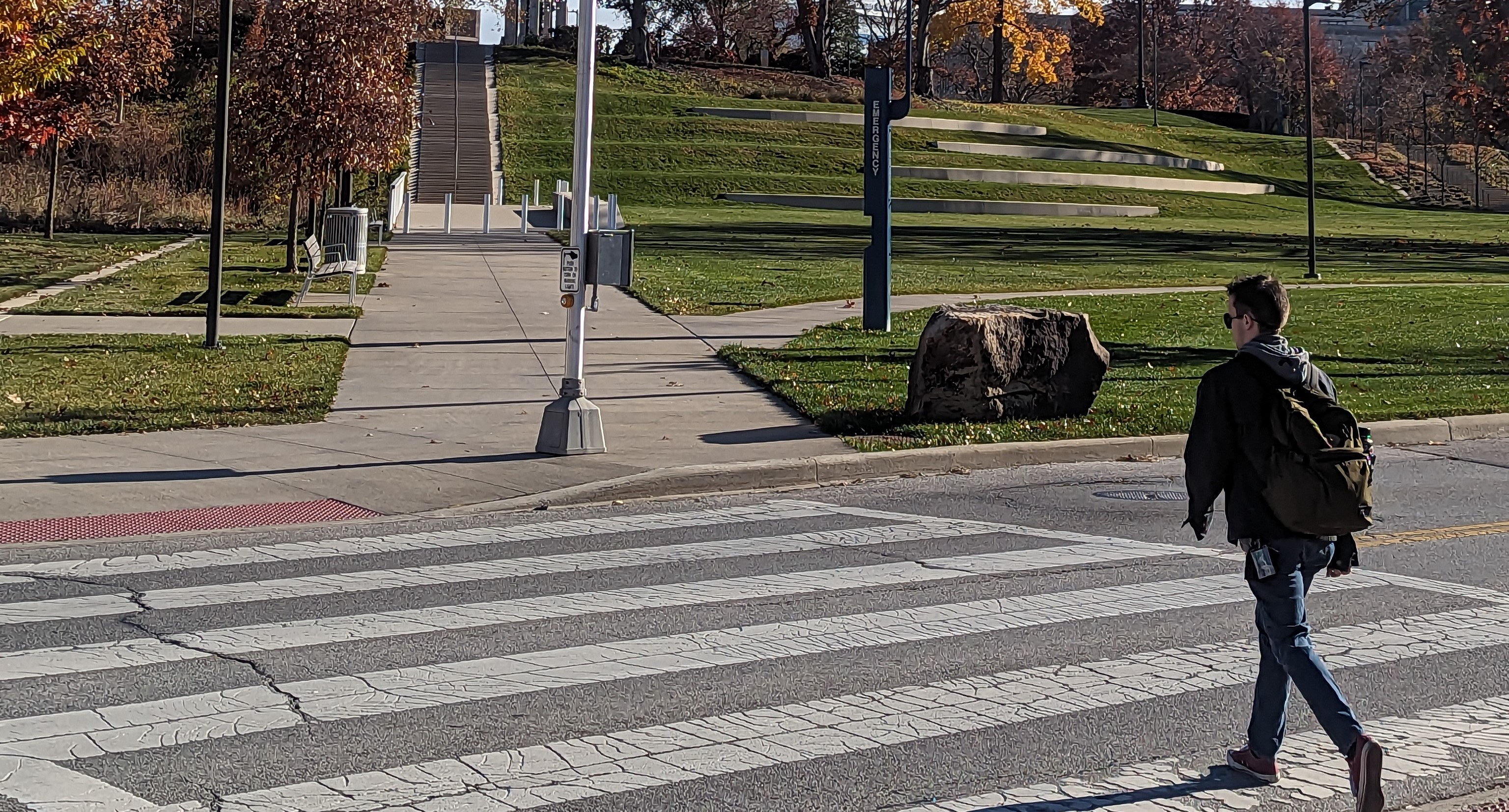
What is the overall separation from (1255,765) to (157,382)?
39.7ft

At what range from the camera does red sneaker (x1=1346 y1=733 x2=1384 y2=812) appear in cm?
470

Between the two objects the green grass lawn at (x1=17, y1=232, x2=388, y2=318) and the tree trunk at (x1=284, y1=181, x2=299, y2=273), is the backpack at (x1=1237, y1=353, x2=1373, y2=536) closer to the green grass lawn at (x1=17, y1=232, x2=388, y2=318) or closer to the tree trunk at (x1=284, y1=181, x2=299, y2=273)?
the green grass lawn at (x1=17, y1=232, x2=388, y2=318)

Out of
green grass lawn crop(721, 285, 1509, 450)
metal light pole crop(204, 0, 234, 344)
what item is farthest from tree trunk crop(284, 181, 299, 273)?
green grass lawn crop(721, 285, 1509, 450)

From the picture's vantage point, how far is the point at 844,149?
61375mm

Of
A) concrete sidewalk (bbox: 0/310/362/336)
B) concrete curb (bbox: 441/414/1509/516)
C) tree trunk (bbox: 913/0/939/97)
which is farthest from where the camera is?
tree trunk (bbox: 913/0/939/97)

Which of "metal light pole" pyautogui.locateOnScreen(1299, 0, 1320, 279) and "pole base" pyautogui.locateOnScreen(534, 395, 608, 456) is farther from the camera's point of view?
"metal light pole" pyautogui.locateOnScreen(1299, 0, 1320, 279)

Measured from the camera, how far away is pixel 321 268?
2220 centimetres

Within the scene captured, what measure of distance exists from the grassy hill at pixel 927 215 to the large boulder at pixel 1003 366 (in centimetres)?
915

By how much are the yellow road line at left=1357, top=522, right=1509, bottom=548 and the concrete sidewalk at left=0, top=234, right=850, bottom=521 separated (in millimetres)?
4222

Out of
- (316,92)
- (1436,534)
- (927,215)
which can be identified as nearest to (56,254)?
(316,92)

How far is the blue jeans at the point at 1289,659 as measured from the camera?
4.98 metres

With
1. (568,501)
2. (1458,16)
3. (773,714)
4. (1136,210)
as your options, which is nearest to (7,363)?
(568,501)

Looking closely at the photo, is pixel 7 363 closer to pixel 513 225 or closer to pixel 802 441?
pixel 802 441

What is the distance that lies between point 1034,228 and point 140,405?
34.7 meters
